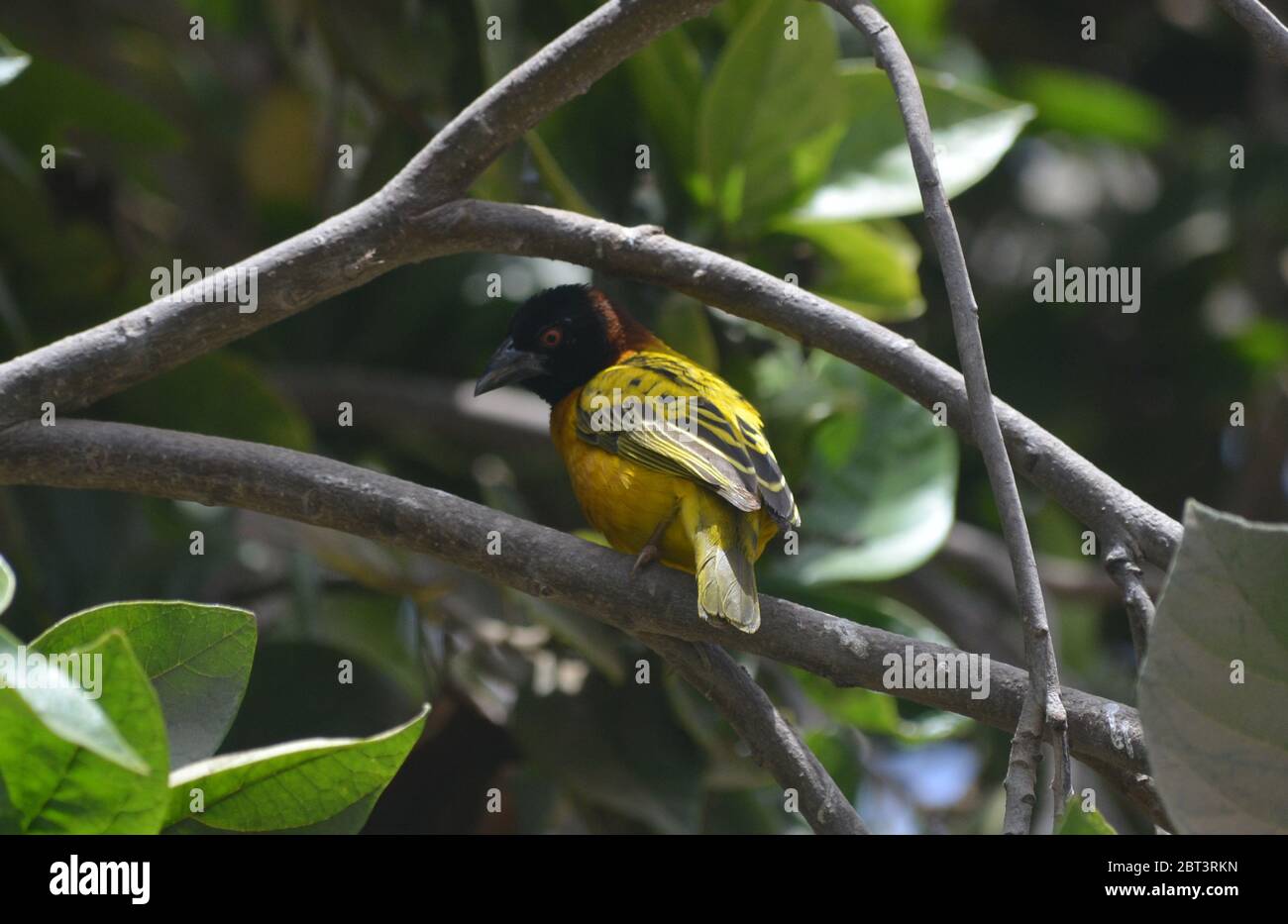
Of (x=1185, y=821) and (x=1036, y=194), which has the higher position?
(x=1036, y=194)

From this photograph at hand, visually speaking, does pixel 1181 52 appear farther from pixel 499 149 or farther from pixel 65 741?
pixel 65 741

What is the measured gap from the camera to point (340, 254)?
2.01 metres

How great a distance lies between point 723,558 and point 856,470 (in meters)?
1.14

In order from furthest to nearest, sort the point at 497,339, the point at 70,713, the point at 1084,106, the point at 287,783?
the point at 1084,106
the point at 497,339
the point at 287,783
the point at 70,713

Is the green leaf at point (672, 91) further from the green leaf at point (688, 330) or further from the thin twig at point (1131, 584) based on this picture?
the thin twig at point (1131, 584)

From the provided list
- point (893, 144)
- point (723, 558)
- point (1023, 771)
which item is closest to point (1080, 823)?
point (1023, 771)

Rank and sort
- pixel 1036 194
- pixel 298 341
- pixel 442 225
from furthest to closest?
pixel 1036 194 → pixel 298 341 → pixel 442 225

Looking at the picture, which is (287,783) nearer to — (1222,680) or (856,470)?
(1222,680)

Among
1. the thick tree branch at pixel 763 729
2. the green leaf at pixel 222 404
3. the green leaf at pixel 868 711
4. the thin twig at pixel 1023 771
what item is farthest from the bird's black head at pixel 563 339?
the thin twig at pixel 1023 771

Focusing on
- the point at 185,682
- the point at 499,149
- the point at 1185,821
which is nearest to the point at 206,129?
the point at 499,149

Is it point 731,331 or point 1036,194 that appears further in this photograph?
point 1036,194

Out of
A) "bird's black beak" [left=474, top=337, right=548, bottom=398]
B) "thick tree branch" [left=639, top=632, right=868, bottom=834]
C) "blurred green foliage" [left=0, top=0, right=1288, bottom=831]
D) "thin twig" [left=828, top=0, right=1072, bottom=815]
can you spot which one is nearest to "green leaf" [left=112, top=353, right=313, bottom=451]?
"blurred green foliage" [left=0, top=0, right=1288, bottom=831]

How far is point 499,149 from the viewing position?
208 centimetres

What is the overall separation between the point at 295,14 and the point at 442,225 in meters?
2.10
